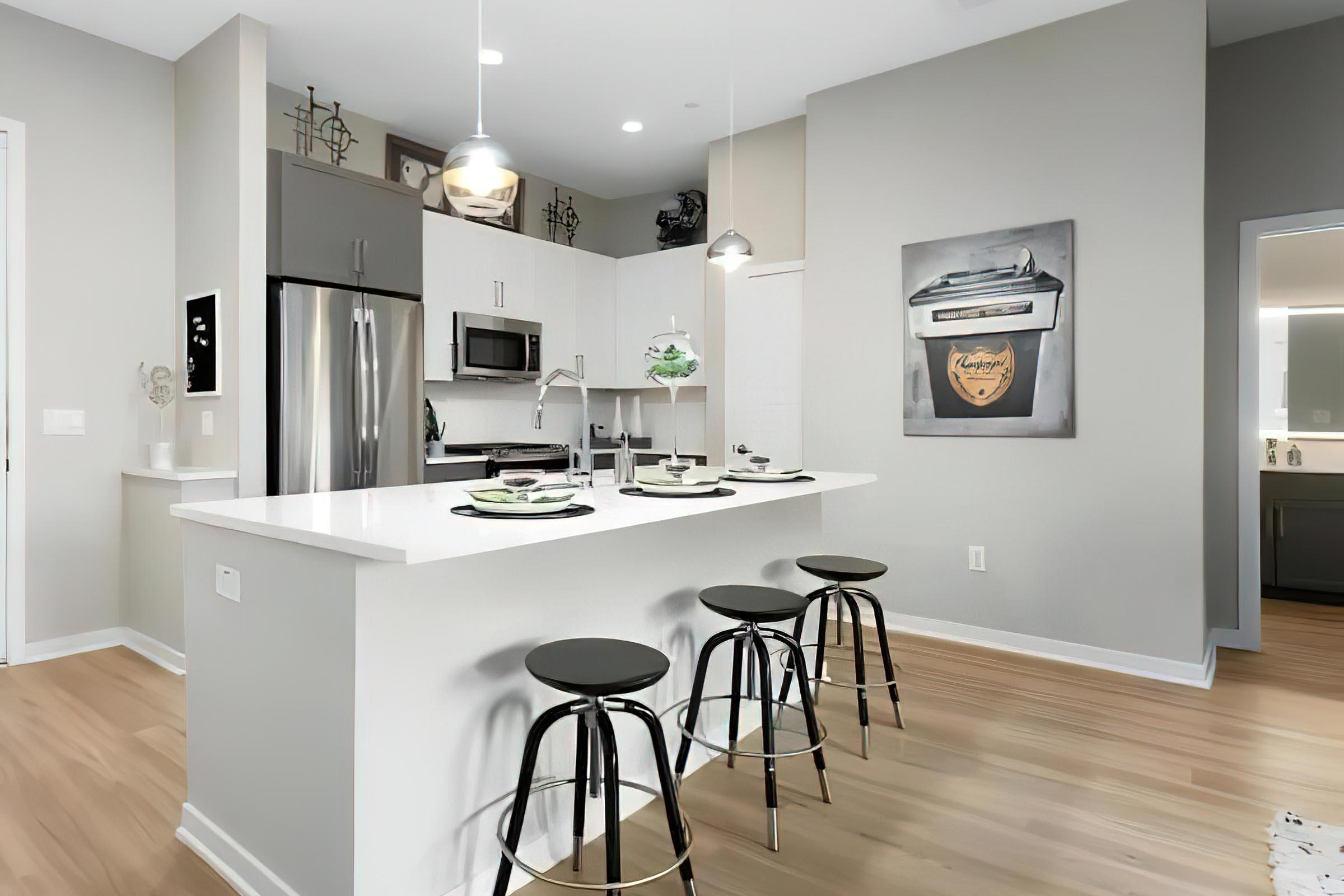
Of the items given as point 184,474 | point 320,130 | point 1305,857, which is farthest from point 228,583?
point 320,130

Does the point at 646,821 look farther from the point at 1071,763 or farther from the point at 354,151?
the point at 354,151

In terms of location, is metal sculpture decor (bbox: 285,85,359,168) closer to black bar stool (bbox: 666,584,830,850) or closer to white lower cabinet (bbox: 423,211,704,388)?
white lower cabinet (bbox: 423,211,704,388)

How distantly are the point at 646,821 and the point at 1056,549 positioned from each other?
242 cm

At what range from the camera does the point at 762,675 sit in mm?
1947

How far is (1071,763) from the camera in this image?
241cm

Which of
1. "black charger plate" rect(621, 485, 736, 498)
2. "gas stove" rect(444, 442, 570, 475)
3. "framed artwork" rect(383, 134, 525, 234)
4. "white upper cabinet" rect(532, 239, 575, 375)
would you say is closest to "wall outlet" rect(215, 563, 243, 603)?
"black charger plate" rect(621, 485, 736, 498)

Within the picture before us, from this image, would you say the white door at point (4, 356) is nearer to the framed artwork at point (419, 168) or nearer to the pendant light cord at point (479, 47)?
the framed artwork at point (419, 168)

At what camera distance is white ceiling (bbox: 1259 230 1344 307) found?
3758 mm

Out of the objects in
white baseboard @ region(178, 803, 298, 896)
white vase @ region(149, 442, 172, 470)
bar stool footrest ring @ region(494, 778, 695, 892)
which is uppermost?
white vase @ region(149, 442, 172, 470)

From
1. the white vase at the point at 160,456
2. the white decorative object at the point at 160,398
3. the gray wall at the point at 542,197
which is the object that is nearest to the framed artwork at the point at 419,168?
the gray wall at the point at 542,197

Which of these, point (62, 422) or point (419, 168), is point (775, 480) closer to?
point (62, 422)

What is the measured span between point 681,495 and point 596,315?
354 centimetres

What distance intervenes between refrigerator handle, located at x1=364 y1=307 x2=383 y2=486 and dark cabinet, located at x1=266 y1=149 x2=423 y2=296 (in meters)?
0.26

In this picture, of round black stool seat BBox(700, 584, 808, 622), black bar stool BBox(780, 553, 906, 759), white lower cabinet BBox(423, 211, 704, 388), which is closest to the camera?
round black stool seat BBox(700, 584, 808, 622)
